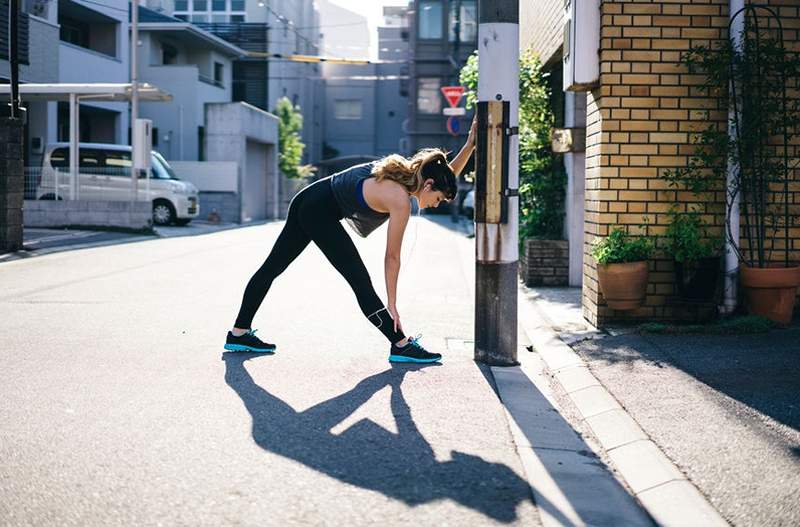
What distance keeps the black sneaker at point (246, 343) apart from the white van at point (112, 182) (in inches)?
605

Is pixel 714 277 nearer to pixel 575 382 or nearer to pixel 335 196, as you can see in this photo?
pixel 575 382

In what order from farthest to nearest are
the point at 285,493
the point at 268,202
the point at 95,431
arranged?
the point at 268,202 → the point at 95,431 → the point at 285,493

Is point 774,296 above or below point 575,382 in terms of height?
above

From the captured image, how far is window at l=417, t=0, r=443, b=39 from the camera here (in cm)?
4556

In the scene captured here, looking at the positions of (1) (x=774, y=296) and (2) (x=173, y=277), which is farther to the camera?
(2) (x=173, y=277)

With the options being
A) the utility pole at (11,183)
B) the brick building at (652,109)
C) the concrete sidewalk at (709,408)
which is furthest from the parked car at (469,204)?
the concrete sidewalk at (709,408)

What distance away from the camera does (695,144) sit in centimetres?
680

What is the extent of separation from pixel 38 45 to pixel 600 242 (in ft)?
67.5

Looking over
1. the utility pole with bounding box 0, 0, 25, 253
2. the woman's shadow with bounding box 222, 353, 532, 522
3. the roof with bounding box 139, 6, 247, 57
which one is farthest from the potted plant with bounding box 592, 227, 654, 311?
the roof with bounding box 139, 6, 247, 57

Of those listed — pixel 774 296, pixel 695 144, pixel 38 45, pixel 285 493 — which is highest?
pixel 38 45

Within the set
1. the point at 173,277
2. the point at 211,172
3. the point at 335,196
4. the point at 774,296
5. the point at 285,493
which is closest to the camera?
the point at 285,493

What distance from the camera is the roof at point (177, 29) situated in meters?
32.1

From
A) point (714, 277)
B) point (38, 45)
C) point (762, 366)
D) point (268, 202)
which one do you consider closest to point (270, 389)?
point (762, 366)

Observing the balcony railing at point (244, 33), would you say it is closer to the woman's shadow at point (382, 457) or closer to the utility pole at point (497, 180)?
the utility pole at point (497, 180)
